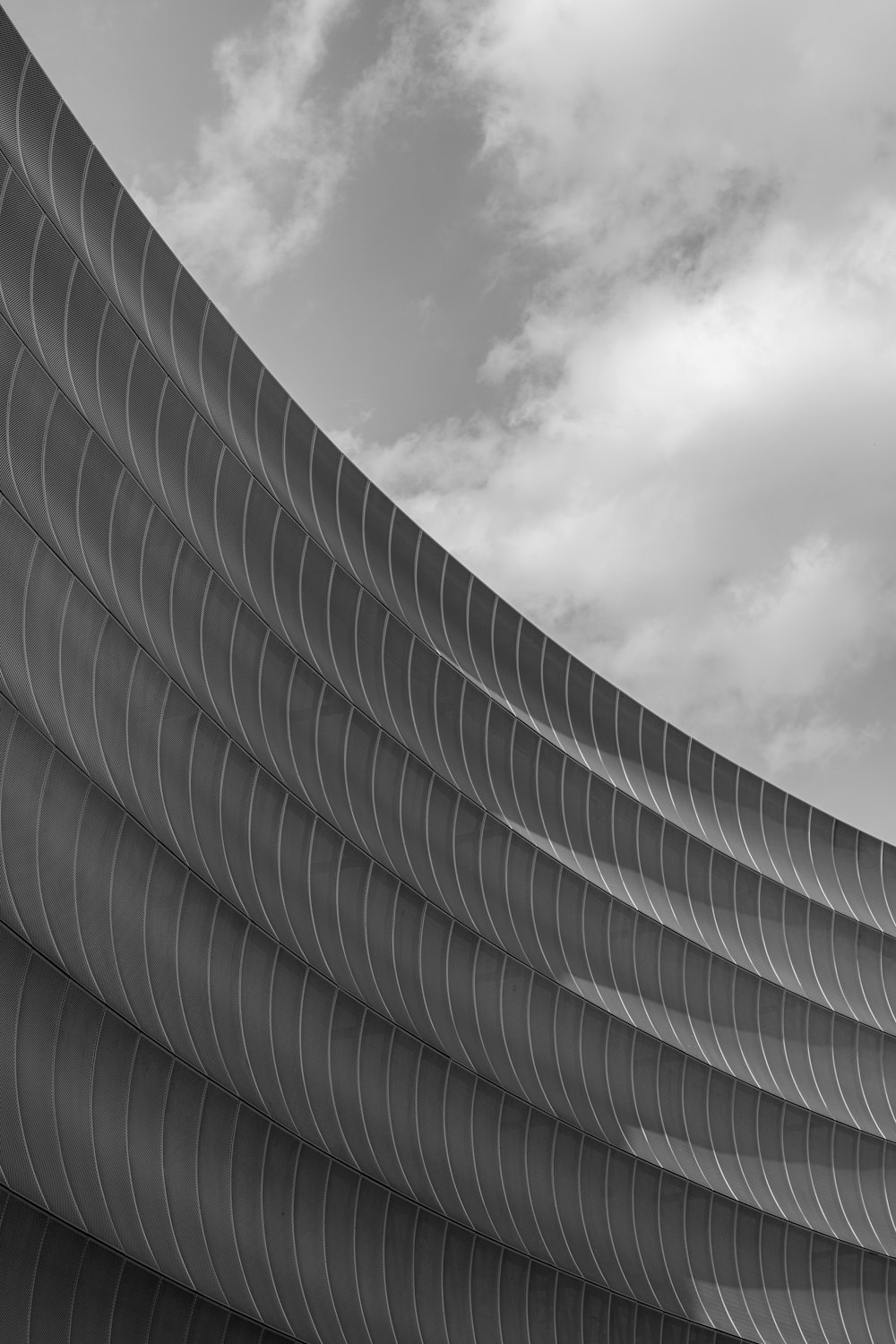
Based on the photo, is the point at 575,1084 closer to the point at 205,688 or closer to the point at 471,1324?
the point at 471,1324

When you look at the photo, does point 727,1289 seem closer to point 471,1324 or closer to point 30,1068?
point 471,1324

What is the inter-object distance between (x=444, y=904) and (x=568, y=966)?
605 centimetres

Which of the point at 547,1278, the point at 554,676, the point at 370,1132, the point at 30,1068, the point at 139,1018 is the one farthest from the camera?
the point at 554,676

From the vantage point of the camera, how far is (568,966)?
4562 cm

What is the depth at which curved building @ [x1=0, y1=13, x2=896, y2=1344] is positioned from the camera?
86.9ft

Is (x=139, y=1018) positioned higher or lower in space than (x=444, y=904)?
lower

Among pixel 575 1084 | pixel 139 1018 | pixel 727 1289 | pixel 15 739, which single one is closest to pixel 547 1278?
pixel 575 1084

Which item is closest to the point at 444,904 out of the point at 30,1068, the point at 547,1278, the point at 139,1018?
the point at 547,1278

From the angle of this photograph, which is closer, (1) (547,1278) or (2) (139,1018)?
(2) (139,1018)

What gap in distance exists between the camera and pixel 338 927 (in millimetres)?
37344

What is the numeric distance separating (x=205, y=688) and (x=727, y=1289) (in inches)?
1068

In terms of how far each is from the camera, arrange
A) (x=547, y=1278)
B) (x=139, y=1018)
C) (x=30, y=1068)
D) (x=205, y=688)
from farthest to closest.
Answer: (x=547, y=1278) < (x=205, y=688) < (x=139, y=1018) < (x=30, y=1068)

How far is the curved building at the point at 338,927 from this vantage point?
26500 millimetres

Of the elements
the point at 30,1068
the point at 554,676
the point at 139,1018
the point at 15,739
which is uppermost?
the point at 554,676
